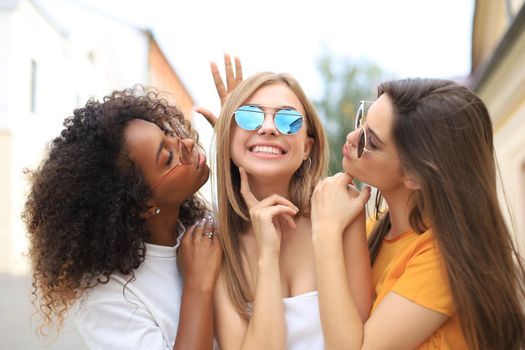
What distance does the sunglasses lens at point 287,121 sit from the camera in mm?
2553

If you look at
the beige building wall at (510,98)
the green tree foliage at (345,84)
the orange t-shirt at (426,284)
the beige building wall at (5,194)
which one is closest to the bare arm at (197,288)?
the orange t-shirt at (426,284)

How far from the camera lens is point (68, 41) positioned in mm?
16844

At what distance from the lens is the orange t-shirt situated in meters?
2.13

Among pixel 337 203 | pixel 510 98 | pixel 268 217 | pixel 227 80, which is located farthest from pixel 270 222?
pixel 510 98

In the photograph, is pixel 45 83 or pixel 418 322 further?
pixel 45 83

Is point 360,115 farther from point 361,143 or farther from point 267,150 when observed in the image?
point 267,150

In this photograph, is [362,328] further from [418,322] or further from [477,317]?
[477,317]

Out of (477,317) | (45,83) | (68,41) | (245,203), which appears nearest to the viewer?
(477,317)

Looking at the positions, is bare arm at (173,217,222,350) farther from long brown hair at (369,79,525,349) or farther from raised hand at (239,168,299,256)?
long brown hair at (369,79,525,349)

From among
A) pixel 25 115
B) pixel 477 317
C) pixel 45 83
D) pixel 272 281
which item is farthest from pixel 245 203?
pixel 45 83

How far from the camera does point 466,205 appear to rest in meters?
2.16

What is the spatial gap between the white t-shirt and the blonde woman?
0.21 meters

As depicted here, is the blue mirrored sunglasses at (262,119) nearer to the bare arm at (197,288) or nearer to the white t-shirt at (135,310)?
the bare arm at (197,288)

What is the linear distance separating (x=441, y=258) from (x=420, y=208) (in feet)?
0.75
